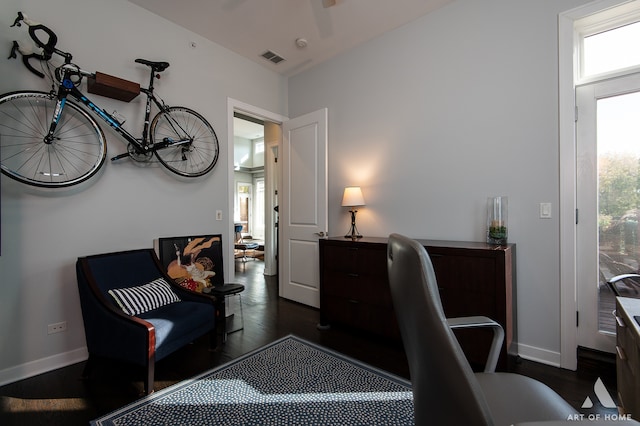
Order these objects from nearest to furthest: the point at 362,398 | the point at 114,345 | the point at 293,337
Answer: the point at 362,398, the point at 114,345, the point at 293,337

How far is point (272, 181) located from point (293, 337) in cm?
316

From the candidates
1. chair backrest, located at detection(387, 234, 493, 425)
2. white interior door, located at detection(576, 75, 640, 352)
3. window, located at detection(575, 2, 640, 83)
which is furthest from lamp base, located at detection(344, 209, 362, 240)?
chair backrest, located at detection(387, 234, 493, 425)

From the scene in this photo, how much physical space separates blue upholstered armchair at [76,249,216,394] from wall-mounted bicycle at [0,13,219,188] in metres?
0.76

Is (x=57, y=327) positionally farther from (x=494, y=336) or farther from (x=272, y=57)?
(x=272, y=57)

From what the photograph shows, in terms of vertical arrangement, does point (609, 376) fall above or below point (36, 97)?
below

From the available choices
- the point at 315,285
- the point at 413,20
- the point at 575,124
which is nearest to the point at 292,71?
the point at 413,20

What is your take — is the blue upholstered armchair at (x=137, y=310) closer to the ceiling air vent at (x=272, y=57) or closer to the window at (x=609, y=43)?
the ceiling air vent at (x=272, y=57)

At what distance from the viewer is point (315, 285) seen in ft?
12.0

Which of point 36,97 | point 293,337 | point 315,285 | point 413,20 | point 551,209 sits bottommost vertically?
point 293,337

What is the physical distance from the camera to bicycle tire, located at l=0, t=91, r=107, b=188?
2.09 meters

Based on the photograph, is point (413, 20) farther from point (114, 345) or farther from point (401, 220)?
point (114, 345)

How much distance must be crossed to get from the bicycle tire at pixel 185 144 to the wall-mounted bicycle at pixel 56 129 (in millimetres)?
124

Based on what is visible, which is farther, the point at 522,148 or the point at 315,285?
the point at 315,285

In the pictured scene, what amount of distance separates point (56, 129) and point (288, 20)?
2312 millimetres
